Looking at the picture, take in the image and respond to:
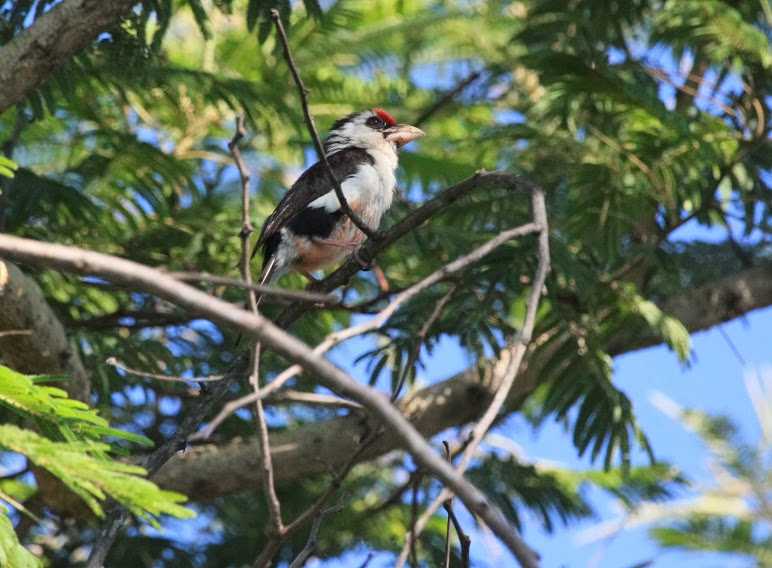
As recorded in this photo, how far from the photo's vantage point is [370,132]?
6844 mm

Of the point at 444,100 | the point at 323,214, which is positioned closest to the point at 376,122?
the point at 323,214

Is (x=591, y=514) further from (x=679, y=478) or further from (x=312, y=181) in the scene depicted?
(x=312, y=181)

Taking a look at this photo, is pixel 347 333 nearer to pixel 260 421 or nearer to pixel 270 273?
pixel 260 421

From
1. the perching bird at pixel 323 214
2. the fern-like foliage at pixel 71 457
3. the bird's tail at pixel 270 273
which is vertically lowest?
the bird's tail at pixel 270 273

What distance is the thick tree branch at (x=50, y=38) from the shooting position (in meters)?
4.48

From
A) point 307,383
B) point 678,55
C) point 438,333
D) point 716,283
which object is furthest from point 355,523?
point 678,55

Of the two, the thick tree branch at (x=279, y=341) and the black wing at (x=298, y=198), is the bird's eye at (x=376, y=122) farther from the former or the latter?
the thick tree branch at (x=279, y=341)

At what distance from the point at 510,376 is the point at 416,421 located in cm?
388

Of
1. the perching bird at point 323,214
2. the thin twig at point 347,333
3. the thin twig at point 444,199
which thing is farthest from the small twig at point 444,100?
the thin twig at point 347,333

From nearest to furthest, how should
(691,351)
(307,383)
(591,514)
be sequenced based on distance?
(691,351) < (307,383) < (591,514)

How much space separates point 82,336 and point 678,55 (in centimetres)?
357

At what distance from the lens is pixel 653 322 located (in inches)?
239

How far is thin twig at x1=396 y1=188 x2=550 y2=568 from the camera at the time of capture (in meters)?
2.45

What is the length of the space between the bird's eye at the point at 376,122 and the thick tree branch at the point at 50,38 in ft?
8.34
